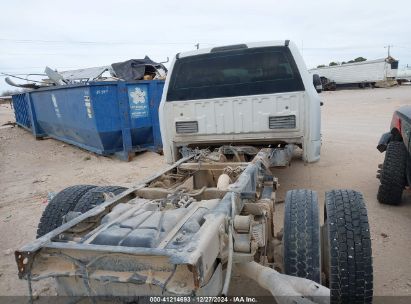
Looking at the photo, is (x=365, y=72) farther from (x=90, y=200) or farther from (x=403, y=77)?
(x=90, y=200)

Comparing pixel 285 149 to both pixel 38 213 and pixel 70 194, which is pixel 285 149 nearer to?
pixel 70 194

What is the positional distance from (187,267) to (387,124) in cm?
1218

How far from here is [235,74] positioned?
189 inches

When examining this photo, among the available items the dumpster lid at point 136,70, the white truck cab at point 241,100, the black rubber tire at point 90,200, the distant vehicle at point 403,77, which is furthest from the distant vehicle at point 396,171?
the distant vehicle at point 403,77

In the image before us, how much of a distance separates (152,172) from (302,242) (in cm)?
550

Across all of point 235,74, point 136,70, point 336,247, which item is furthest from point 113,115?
point 336,247

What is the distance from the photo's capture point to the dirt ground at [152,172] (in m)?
3.45

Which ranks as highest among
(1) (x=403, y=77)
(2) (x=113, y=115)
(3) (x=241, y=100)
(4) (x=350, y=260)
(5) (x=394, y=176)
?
(3) (x=241, y=100)

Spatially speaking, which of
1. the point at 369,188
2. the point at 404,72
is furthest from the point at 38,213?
the point at 404,72

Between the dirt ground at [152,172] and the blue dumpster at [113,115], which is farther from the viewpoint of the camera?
the blue dumpster at [113,115]

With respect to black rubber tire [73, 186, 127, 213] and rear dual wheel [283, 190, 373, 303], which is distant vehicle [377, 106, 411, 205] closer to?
rear dual wheel [283, 190, 373, 303]

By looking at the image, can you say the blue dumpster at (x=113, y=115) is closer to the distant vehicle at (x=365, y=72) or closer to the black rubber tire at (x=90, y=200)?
the black rubber tire at (x=90, y=200)

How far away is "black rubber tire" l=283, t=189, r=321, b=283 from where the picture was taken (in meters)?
2.49

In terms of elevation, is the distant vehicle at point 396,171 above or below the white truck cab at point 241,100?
below
